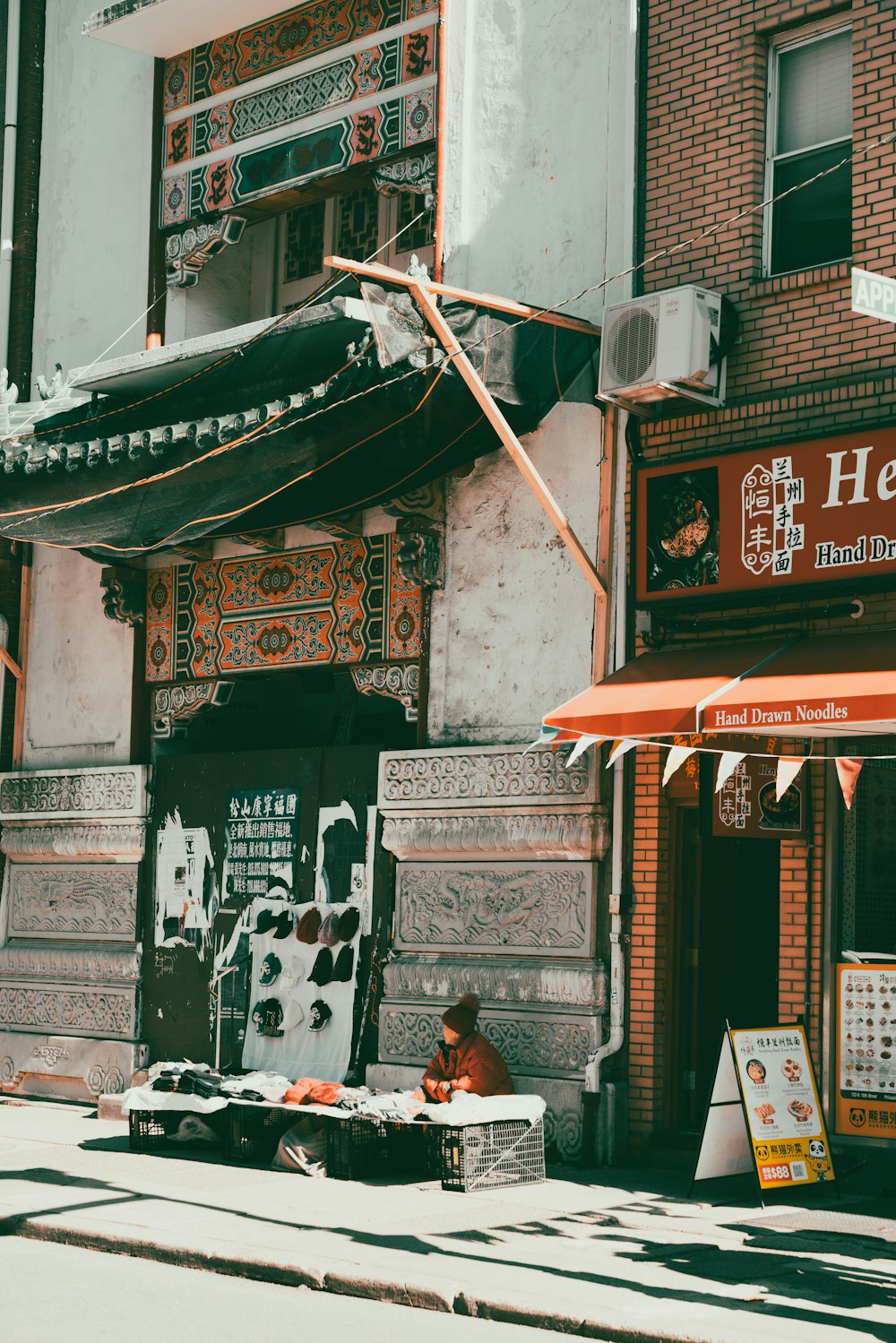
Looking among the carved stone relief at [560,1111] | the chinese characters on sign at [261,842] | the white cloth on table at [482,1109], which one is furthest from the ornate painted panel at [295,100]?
the white cloth on table at [482,1109]

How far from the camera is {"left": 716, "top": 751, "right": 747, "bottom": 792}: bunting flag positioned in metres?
10.4

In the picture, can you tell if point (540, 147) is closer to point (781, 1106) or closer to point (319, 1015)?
point (319, 1015)

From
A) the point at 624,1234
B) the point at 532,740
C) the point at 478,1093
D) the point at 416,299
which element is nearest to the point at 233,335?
the point at 416,299

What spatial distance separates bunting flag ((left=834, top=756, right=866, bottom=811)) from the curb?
3.94 meters

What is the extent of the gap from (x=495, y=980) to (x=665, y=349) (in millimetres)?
4610

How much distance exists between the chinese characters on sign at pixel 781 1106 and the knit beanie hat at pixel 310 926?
179 inches

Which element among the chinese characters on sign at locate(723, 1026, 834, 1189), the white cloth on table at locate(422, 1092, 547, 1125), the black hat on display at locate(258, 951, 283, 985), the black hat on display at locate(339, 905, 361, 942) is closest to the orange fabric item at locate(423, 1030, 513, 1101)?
the white cloth on table at locate(422, 1092, 547, 1125)

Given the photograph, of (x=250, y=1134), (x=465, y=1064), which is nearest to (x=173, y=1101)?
(x=250, y=1134)

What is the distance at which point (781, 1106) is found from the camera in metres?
10.2

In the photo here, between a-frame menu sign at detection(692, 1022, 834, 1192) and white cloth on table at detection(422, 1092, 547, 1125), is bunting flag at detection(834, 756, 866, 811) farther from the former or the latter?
white cloth on table at detection(422, 1092, 547, 1125)

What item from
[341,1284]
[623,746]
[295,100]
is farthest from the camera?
[295,100]

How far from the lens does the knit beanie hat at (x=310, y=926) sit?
1373cm

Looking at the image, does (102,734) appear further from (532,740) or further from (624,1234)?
(624,1234)

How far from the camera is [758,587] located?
11219 millimetres
